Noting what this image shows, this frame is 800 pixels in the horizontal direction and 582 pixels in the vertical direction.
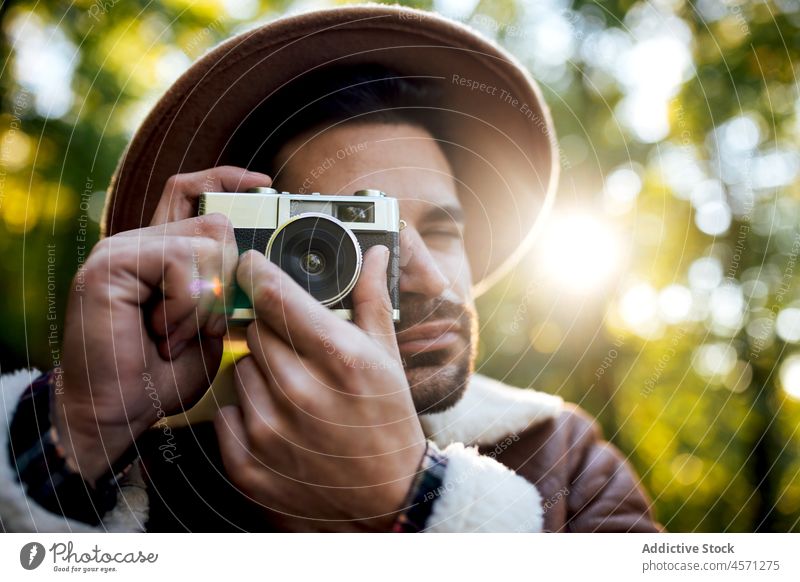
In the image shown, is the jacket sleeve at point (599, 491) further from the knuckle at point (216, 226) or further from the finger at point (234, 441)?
the knuckle at point (216, 226)

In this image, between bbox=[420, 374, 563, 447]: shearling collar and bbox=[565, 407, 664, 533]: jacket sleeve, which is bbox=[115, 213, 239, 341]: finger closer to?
bbox=[420, 374, 563, 447]: shearling collar

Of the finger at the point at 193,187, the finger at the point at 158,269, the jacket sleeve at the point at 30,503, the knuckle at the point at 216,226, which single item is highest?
the finger at the point at 193,187

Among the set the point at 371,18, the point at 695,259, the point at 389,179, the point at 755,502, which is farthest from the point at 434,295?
the point at 755,502

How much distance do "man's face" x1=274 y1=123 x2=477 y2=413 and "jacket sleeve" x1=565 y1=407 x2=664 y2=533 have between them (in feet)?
0.63

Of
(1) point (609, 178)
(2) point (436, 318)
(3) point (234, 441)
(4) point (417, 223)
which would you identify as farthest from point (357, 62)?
(1) point (609, 178)

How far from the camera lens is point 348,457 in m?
0.46

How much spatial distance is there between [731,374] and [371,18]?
105 cm

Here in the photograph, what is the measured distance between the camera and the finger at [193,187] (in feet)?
1.64

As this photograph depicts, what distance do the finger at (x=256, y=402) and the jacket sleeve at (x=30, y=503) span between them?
0.52 feet

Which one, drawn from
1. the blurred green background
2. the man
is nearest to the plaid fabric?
the man

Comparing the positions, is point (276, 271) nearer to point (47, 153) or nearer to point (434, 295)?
point (434, 295)

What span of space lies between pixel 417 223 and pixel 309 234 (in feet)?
0.56

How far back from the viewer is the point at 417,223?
600mm

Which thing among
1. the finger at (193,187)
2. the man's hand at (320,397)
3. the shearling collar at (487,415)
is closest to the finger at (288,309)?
the man's hand at (320,397)
